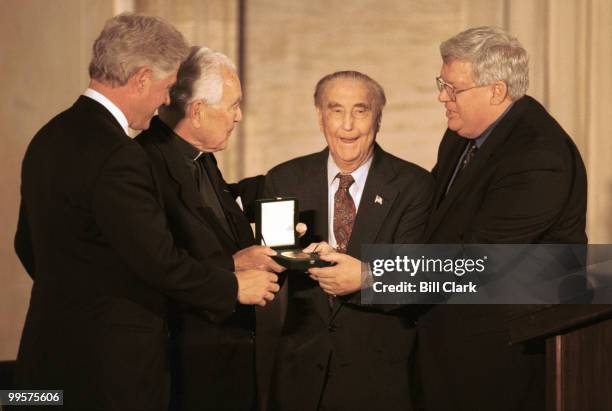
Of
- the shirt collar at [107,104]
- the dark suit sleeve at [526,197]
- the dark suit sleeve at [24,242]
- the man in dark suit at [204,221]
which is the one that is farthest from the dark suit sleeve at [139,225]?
the dark suit sleeve at [526,197]

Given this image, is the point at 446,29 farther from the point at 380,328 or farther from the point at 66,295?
the point at 66,295

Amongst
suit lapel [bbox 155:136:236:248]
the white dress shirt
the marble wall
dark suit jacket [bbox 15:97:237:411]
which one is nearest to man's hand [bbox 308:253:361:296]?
the white dress shirt

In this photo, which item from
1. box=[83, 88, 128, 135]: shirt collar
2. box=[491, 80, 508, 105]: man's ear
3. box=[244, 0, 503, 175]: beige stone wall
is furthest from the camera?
box=[244, 0, 503, 175]: beige stone wall

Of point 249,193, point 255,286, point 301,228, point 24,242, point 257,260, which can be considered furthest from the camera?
point 249,193

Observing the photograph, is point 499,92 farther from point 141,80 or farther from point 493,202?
point 141,80

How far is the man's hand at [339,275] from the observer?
3.56m

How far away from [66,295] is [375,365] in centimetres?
138

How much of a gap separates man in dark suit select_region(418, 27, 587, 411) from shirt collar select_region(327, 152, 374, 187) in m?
0.33

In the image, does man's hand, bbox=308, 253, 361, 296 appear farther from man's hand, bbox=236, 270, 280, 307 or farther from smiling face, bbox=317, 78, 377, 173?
smiling face, bbox=317, 78, 377, 173

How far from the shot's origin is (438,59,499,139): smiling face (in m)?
3.66

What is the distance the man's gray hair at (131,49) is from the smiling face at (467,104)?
1243 mm

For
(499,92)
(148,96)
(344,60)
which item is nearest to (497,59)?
(499,92)

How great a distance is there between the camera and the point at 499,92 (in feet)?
11.9

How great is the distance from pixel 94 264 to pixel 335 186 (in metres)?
1.28
